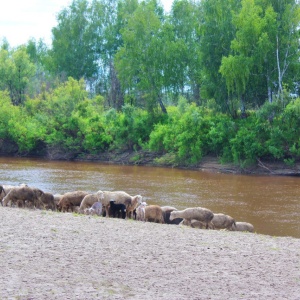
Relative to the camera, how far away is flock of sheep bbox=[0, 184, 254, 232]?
19281mm

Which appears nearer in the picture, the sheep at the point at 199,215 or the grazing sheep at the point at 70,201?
the sheep at the point at 199,215

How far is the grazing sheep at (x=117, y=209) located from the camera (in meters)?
21.1

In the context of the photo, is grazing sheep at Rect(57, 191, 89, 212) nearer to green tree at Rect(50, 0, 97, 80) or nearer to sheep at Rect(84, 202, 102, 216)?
sheep at Rect(84, 202, 102, 216)

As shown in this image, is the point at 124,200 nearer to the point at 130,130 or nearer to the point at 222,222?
the point at 222,222

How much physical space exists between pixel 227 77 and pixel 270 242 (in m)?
35.4

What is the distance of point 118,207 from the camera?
21.3 metres

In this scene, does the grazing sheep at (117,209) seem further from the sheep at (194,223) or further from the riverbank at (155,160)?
the riverbank at (155,160)

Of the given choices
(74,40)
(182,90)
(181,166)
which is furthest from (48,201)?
(74,40)

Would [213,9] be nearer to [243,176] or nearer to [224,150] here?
[224,150]

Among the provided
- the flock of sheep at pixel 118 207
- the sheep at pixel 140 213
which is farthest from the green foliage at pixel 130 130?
the sheep at pixel 140 213

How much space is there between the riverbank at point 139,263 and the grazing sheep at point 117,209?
18.7 ft

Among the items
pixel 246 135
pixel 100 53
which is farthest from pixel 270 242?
pixel 100 53

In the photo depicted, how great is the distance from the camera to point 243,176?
1710 inches

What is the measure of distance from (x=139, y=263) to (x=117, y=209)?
10.5 metres
